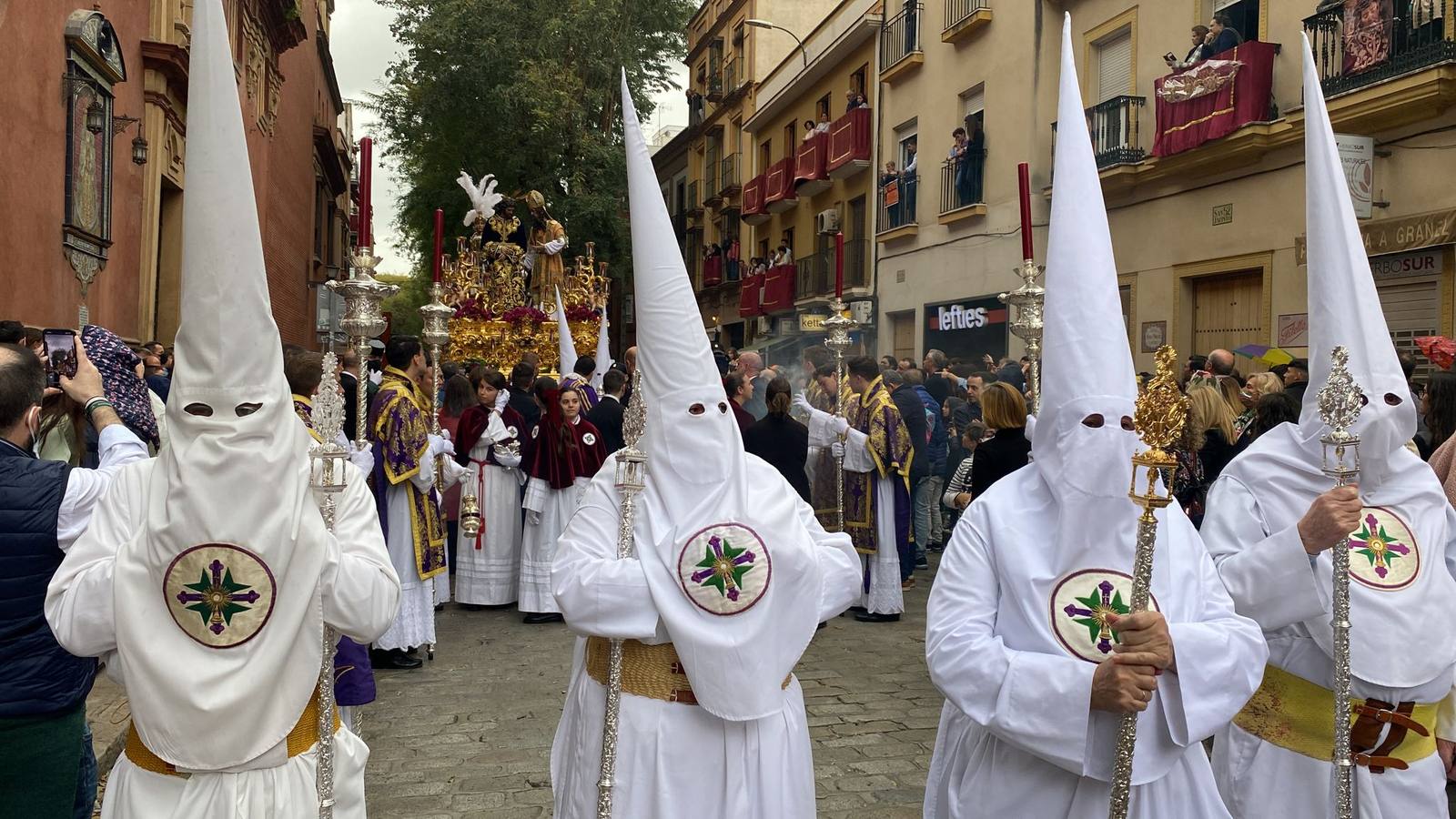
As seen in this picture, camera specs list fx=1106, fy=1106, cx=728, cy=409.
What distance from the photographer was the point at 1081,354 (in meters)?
2.83

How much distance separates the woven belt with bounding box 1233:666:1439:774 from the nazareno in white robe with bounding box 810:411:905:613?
539 cm

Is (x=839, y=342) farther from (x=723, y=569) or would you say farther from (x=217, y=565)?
(x=217, y=565)

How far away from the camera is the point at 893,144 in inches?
911

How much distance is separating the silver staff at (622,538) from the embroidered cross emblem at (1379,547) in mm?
2244

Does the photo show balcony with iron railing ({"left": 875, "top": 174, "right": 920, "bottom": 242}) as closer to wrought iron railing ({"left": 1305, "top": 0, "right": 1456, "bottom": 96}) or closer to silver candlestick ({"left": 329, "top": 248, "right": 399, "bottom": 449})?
wrought iron railing ({"left": 1305, "top": 0, "right": 1456, "bottom": 96})

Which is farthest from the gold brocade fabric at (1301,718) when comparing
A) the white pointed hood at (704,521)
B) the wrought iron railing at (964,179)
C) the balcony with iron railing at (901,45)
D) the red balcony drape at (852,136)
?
the red balcony drape at (852,136)

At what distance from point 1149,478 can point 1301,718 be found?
1.49 metres

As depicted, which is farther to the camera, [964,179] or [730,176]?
[730,176]

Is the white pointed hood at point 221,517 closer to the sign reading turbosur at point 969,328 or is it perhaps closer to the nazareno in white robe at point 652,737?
the nazareno in white robe at point 652,737

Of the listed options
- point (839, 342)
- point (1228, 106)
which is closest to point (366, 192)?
point (839, 342)

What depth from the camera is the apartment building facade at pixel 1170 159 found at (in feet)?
35.6

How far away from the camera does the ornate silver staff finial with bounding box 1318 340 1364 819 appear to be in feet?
10.2

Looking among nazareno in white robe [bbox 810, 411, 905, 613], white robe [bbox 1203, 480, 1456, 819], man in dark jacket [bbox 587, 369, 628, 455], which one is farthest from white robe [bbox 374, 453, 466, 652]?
white robe [bbox 1203, 480, 1456, 819]

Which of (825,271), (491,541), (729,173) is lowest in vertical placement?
(491,541)
